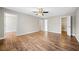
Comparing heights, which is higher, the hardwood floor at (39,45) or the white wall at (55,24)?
the white wall at (55,24)

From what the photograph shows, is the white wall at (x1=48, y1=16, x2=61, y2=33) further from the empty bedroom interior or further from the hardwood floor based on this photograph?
the hardwood floor

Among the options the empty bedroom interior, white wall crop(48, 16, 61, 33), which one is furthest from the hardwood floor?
white wall crop(48, 16, 61, 33)

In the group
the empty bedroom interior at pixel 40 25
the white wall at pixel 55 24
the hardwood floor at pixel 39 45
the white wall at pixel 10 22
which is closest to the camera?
the hardwood floor at pixel 39 45

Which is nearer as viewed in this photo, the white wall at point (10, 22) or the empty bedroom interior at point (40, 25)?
the empty bedroom interior at point (40, 25)

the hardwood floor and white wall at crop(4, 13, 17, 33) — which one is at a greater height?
white wall at crop(4, 13, 17, 33)

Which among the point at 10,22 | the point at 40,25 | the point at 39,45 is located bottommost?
the point at 39,45

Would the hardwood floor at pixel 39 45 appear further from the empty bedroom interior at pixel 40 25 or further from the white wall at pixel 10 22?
the white wall at pixel 10 22

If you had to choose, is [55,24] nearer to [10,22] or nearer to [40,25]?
[40,25]

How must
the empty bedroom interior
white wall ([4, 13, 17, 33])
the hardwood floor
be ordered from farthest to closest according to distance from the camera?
1. white wall ([4, 13, 17, 33])
2. the empty bedroom interior
3. the hardwood floor

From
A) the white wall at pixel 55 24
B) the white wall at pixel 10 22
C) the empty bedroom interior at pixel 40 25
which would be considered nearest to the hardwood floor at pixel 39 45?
the empty bedroom interior at pixel 40 25

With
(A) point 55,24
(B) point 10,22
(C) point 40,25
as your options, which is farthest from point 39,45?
(C) point 40,25

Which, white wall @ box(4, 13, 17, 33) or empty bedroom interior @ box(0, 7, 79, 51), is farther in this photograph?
white wall @ box(4, 13, 17, 33)

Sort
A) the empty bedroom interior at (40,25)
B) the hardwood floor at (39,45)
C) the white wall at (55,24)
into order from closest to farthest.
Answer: the hardwood floor at (39,45) < the empty bedroom interior at (40,25) < the white wall at (55,24)
